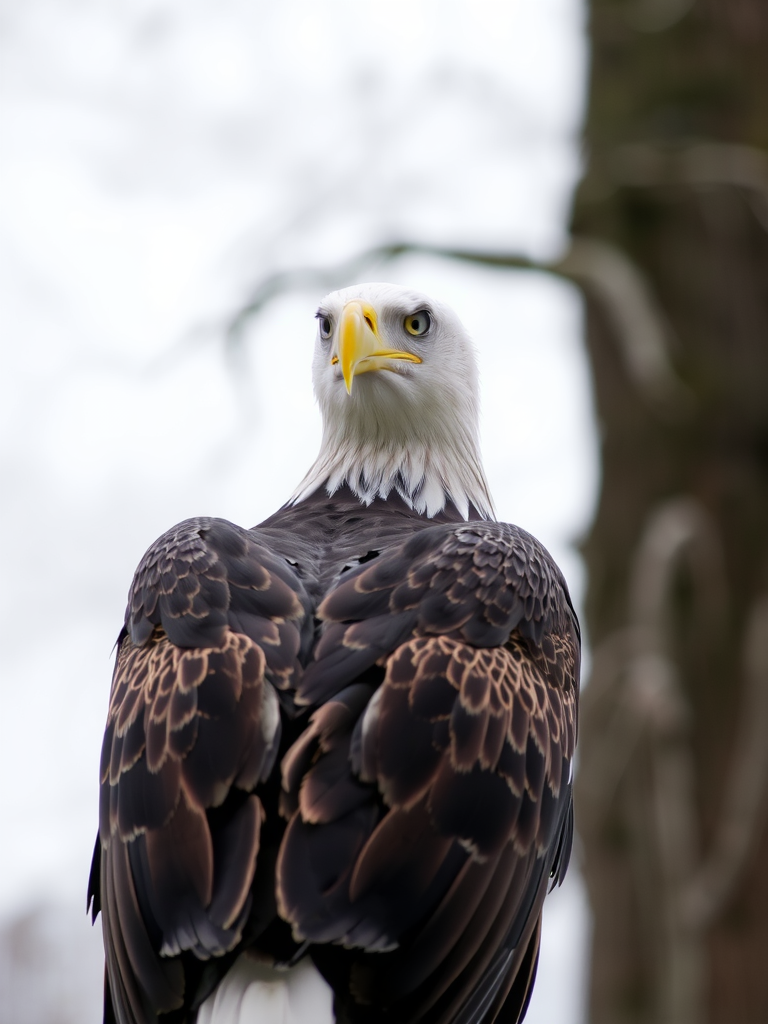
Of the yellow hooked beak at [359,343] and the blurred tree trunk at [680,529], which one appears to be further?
the blurred tree trunk at [680,529]

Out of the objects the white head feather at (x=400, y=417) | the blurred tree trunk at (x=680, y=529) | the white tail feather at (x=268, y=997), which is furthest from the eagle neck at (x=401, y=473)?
the blurred tree trunk at (x=680, y=529)

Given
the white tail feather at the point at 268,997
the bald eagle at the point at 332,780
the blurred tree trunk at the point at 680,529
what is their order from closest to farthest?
the white tail feather at the point at 268,997 < the bald eagle at the point at 332,780 < the blurred tree trunk at the point at 680,529

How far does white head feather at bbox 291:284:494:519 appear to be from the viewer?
237 inches

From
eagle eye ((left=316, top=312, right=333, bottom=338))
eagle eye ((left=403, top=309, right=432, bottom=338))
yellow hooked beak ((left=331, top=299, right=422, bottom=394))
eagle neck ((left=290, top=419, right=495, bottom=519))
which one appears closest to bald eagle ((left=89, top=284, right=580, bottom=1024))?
yellow hooked beak ((left=331, top=299, right=422, bottom=394))

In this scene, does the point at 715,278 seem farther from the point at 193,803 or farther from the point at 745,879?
the point at 193,803

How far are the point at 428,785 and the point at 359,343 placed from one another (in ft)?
7.28

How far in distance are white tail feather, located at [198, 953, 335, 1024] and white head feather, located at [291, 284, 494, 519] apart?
2.53 m

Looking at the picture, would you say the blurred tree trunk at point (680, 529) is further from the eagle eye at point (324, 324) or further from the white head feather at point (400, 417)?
the eagle eye at point (324, 324)

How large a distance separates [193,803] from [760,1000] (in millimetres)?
6184

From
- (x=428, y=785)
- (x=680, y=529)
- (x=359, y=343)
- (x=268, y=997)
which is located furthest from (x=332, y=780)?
(x=680, y=529)

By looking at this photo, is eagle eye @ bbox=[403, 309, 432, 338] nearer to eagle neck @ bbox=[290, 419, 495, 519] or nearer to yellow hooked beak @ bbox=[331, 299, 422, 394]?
yellow hooked beak @ bbox=[331, 299, 422, 394]

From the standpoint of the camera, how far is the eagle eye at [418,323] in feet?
20.0

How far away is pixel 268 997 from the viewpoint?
3.80 metres

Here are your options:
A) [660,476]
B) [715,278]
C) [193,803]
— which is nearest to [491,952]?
[193,803]
